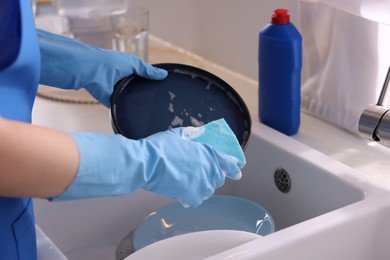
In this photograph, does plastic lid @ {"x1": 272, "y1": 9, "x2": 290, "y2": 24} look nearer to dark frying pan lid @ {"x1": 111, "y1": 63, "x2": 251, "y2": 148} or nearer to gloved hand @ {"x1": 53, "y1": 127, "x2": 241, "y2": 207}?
dark frying pan lid @ {"x1": 111, "y1": 63, "x2": 251, "y2": 148}

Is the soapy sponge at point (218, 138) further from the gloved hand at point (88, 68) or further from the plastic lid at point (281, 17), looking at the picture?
the plastic lid at point (281, 17)

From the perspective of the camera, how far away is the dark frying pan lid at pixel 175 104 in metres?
1.16

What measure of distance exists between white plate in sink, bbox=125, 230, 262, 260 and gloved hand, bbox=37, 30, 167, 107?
32cm

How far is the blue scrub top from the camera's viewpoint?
0.90 metres

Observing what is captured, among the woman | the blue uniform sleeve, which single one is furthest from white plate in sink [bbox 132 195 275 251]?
the blue uniform sleeve

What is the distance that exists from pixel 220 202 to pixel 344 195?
0.92ft

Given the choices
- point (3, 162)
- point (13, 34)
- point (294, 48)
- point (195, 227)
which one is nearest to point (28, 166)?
point (3, 162)

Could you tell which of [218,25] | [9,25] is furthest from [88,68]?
[218,25]

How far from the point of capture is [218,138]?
3.25 feet

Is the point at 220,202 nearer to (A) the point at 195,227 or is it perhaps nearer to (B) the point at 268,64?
(A) the point at 195,227

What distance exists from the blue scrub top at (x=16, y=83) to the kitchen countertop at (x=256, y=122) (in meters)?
0.56

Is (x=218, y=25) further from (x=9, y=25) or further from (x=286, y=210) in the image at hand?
(x=9, y=25)

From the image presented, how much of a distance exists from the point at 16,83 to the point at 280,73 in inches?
24.5

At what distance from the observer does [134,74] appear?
1216mm
